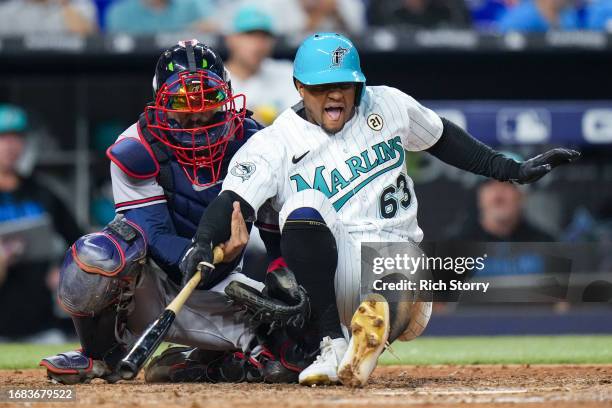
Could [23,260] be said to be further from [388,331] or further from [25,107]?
[388,331]

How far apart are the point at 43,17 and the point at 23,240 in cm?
165

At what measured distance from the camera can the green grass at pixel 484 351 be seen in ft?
18.3

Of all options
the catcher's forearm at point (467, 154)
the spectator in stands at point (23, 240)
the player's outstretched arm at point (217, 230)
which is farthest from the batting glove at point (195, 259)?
the spectator in stands at point (23, 240)

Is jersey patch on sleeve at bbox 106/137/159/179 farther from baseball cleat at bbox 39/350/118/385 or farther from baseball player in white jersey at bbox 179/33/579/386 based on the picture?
baseball cleat at bbox 39/350/118/385

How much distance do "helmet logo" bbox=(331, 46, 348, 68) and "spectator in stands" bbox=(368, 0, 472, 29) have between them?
4.43 meters

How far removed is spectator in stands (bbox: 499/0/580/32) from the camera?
862 cm

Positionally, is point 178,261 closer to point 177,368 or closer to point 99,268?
point 99,268

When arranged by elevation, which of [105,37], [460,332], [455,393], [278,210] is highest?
[105,37]

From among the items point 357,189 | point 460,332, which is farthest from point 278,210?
point 460,332

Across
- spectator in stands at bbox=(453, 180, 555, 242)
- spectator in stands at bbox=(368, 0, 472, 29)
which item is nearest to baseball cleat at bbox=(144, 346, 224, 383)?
spectator in stands at bbox=(453, 180, 555, 242)

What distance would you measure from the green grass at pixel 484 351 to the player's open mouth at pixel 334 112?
1709 mm

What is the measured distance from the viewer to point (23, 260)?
790 centimetres

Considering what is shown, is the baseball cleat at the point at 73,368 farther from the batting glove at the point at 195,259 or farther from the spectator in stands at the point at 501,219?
the spectator in stands at the point at 501,219

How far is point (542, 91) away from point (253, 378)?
16.3 ft
